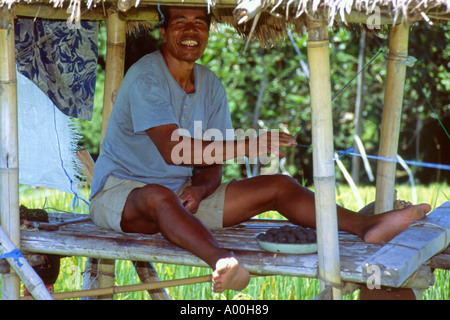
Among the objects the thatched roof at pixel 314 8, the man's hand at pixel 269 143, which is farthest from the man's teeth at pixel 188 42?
the man's hand at pixel 269 143

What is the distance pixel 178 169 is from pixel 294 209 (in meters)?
0.59

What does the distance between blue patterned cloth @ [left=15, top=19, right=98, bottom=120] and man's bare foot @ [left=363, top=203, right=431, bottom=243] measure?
1827 mm

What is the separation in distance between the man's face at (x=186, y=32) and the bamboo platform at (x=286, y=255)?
0.87 m

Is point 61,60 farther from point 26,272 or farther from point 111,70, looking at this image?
point 26,272

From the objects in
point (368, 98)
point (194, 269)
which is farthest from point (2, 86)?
point (368, 98)

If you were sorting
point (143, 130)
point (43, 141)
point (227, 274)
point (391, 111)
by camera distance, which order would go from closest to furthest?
point (227, 274) < point (143, 130) < point (391, 111) < point (43, 141)

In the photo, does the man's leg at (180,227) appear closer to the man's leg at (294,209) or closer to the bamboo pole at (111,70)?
the man's leg at (294,209)

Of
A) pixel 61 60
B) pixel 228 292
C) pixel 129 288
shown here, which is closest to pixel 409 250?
pixel 129 288

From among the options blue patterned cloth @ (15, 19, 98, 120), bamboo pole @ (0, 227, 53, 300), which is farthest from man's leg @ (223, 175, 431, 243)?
blue patterned cloth @ (15, 19, 98, 120)

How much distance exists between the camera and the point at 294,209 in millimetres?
2908

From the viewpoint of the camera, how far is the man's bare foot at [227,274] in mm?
2303

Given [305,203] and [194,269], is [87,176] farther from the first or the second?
[305,203]

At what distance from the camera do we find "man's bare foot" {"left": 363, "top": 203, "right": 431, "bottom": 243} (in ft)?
8.92

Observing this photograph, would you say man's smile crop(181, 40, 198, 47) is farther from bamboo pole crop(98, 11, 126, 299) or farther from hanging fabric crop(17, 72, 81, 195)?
hanging fabric crop(17, 72, 81, 195)
